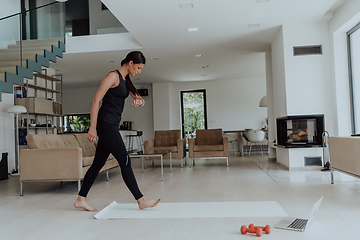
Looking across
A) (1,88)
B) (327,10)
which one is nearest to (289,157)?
(327,10)

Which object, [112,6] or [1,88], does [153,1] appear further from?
[1,88]

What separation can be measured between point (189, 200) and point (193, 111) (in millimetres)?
8602

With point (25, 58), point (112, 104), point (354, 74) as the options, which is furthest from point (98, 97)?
point (354, 74)

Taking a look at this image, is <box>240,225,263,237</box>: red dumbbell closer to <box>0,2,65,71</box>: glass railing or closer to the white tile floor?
the white tile floor


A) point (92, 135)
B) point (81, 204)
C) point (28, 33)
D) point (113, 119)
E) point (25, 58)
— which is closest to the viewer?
point (92, 135)

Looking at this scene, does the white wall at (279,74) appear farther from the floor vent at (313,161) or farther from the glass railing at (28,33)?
the glass railing at (28,33)

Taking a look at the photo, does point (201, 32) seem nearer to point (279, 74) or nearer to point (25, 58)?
point (279, 74)

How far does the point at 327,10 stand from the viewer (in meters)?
5.05

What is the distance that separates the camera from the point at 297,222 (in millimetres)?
2258

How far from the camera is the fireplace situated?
17.9 feet

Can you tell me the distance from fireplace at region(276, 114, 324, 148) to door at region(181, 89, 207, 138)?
600 centimetres

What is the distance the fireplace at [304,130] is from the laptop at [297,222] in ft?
11.0

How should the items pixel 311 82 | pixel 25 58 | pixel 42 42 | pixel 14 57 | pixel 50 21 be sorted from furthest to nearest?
1. pixel 50 21
2. pixel 42 42
3. pixel 311 82
4. pixel 25 58
5. pixel 14 57

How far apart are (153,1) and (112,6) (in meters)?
0.63
